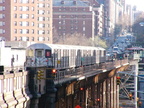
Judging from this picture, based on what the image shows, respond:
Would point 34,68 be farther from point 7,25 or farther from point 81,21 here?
point 81,21

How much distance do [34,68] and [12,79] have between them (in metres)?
4.56

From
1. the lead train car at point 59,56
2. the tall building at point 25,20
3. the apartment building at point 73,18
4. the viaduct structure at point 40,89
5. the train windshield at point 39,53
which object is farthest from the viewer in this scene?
the apartment building at point 73,18

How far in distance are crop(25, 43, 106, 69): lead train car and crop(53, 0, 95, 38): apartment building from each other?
114 m

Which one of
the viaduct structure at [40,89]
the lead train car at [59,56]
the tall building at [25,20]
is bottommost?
the viaduct structure at [40,89]

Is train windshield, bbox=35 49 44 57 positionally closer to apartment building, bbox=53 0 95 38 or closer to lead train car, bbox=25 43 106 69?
lead train car, bbox=25 43 106 69

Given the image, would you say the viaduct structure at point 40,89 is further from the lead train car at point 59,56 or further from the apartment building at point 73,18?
the apartment building at point 73,18

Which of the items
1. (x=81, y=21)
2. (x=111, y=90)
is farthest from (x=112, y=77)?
(x=81, y=21)

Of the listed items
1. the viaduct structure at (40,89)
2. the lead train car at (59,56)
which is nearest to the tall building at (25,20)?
the lead train car at (59,56)

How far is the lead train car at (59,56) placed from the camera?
43.1 meters

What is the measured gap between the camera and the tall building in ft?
430

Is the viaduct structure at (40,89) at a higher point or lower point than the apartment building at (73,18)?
lower

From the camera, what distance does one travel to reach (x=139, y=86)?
102062 millimetres

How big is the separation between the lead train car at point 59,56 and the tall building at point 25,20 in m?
55.7

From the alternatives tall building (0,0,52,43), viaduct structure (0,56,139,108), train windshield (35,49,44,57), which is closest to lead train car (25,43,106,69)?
train windshield (35,49,44,57)
